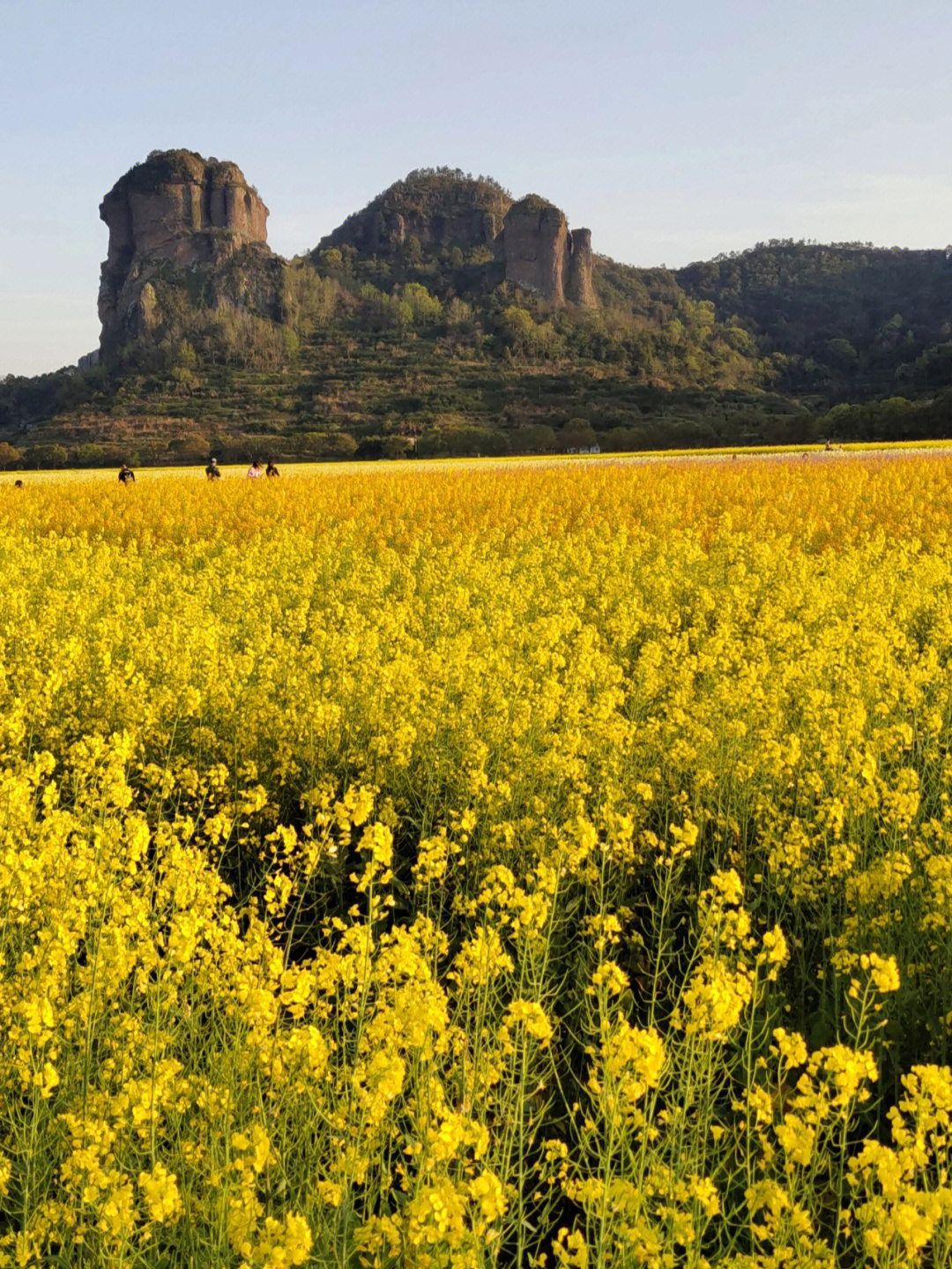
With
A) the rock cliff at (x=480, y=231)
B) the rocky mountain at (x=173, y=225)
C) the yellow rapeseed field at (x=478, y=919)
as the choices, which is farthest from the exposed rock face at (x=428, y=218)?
the yellow rapeseed field at (x=478, y=919)

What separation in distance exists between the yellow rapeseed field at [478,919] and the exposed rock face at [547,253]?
506 ft

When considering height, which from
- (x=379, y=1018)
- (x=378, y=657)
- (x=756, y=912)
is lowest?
(x=756, y=912)

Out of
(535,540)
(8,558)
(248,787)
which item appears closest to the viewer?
(248,787)

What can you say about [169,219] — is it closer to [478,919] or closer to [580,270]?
[580,270]

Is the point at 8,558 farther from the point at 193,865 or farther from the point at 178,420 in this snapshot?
the point at 178,420

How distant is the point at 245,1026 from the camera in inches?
125

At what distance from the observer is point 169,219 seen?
16138 centimetres

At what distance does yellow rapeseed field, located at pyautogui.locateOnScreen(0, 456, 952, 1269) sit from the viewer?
232 centimetres

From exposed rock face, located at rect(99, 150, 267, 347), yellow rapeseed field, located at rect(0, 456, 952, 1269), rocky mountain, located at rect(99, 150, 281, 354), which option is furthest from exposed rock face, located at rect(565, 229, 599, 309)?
yellow rapeseed field, located at rect(0, 456, 952, 1269)

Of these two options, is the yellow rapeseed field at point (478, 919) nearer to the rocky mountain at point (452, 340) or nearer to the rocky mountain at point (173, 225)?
the rocky mountain at point (452, 340)

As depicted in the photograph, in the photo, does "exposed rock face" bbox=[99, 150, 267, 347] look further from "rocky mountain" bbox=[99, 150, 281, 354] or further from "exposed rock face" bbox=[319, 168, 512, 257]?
"exposed rock face" bbox=[319, 168, 512, 257]

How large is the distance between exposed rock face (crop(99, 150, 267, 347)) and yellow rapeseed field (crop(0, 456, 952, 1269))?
6315 inches

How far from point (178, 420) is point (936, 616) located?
88.7m

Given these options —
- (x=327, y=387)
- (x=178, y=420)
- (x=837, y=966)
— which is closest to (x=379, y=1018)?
(x=837, y=966)
